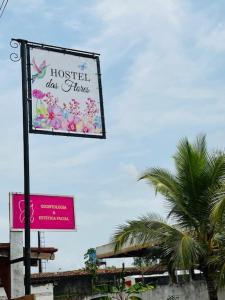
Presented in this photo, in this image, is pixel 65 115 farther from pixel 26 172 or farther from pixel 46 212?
pixel 46 212

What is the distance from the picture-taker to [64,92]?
374 inches

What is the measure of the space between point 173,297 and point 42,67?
9790 millimetres

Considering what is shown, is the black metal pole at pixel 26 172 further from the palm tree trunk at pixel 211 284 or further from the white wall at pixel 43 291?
the white wall at pixel 43 291

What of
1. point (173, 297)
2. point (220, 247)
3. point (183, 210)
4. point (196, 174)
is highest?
point (196, 174)

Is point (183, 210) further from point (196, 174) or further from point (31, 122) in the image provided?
point (31, 122)

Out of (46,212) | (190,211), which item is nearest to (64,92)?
(46,212)

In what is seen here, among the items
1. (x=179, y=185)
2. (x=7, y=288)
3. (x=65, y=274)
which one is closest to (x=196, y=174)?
(x=179, y=185)

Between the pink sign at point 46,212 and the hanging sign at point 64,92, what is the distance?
1.43 meters

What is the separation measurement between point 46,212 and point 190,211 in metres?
A: 4.85

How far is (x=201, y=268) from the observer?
525 inches

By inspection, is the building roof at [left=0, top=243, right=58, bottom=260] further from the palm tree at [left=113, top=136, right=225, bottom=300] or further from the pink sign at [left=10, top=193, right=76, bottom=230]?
the palm tree at [left=113, top=136, right=225, bottom=300]

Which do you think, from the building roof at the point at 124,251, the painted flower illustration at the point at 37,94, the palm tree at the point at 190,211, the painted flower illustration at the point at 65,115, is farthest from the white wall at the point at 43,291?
the painted flower illustration at the point at 37,94

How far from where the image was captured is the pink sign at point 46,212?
9.68m

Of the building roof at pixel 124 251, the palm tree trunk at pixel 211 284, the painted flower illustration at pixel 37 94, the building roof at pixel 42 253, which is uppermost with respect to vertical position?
the painted flower illustration at pixel 37 94
